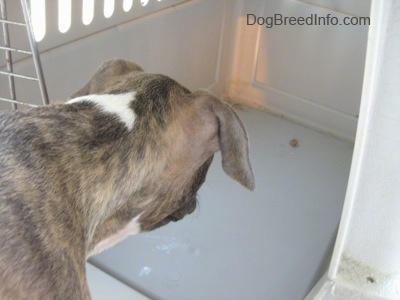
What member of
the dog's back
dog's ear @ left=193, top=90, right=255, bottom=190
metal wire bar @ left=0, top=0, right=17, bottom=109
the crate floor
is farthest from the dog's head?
the crate floor

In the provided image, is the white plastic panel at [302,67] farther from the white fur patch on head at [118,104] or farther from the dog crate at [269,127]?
the white fur patch on head at [118,104]

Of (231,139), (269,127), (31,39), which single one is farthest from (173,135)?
A: (269,127)

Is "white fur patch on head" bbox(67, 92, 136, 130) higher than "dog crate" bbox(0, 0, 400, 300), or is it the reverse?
"white fur patch on head" bbox(67, 92, 136, 130)

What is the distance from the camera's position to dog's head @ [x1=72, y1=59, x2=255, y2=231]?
86 centimetres

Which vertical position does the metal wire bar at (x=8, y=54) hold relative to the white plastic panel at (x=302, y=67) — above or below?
above

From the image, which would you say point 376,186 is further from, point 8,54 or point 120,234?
point 8,54

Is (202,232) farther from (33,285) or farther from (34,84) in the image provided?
(33,285)

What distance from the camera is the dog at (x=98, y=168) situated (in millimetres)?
726

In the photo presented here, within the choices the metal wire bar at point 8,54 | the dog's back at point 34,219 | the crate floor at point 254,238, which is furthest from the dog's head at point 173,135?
the crate floor at point 254,238

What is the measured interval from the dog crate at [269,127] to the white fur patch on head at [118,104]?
0.24 metres

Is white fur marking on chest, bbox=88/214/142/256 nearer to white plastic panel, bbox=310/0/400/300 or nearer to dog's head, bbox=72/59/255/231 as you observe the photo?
dog's head, bbox=72/59/255/231

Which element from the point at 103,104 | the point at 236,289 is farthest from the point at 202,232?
the point at 103,104

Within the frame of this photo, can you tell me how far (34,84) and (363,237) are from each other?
758 millimetres

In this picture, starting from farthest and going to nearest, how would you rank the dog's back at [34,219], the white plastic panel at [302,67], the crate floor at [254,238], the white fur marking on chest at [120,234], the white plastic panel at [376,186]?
1. the white plastic panel at [302,67]
2. the crate floor at [254,238]
3. the white fur marking on chest at [120,234]
4. the white plastic panel at [376,186]
5. the dog's back at [34,219]
